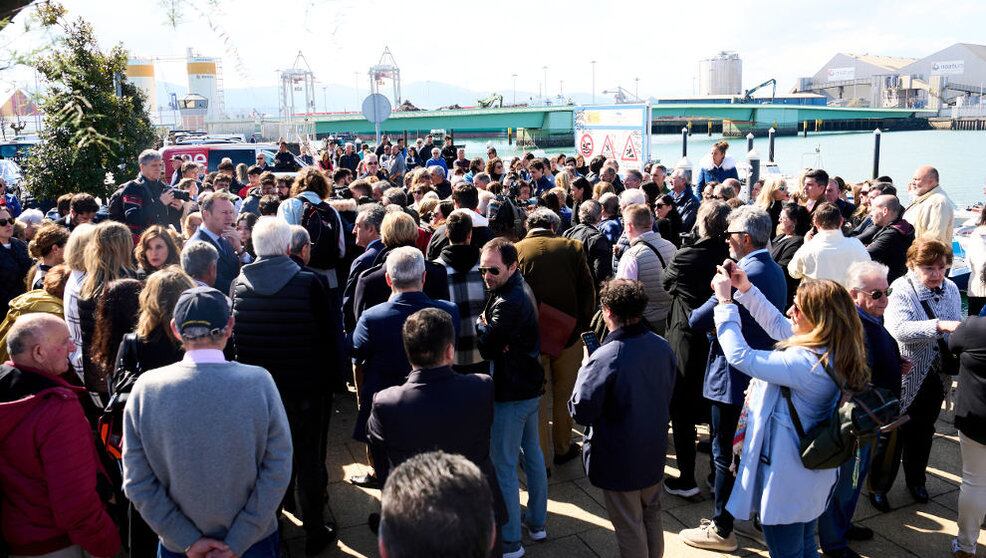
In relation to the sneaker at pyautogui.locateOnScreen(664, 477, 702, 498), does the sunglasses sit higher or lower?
higher

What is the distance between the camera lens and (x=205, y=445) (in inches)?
100

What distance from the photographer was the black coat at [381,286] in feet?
14.3

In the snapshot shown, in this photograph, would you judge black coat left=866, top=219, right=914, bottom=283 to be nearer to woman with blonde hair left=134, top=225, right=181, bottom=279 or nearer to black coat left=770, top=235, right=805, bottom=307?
black coat left=770, top=235, right=805, bottom=307

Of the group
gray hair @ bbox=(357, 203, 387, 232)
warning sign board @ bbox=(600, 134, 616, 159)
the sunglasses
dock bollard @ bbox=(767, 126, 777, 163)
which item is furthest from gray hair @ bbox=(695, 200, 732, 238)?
dock bollard @ bbox=(767, 126, 777, 163)

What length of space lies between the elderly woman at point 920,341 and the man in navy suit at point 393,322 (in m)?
2.79

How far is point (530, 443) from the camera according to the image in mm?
4137

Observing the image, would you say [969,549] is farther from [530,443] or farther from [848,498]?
[530,443]

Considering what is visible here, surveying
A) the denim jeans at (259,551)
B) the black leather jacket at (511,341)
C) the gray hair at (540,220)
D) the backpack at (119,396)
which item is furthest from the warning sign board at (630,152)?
the denim jeans at (259,551)

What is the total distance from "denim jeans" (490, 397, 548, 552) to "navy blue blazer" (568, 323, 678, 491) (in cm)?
65

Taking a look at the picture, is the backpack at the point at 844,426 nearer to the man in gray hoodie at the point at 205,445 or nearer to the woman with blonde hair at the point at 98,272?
the man in gray hoodie at the point at 205,445

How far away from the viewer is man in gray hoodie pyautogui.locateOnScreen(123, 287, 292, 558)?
2.53m

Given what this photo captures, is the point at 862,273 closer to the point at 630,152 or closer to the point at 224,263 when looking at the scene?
the point at 224,263

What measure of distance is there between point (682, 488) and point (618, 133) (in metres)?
9.75

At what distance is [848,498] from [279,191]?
690 centimetres
